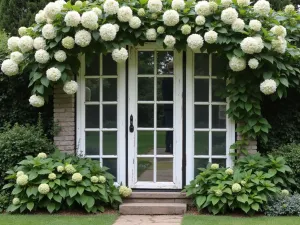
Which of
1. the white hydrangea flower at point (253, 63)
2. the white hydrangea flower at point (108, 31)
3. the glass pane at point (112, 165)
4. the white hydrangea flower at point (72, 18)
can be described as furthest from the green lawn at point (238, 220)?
the white hydrangea flower at point (72, 18)

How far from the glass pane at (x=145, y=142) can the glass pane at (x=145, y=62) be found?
3.05 ft

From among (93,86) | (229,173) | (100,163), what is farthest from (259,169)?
(93,86)

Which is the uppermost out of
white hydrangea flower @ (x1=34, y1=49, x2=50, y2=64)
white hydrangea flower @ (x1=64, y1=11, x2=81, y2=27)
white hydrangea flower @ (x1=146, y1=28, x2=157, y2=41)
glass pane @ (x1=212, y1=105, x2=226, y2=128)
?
white hydrangea flower @ (x1=64, y1=11, x2=81, y2=27)

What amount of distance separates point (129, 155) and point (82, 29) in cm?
199

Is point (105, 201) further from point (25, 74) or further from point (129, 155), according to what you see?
point (25, 74)

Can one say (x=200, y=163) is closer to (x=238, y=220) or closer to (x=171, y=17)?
(x=238, y=220)

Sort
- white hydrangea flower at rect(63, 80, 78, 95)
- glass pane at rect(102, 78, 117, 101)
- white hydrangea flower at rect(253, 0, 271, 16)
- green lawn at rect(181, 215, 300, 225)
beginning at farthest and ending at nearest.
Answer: glass pane at rect(102, 78, 117, 101) < white hydrangea flower at rect(63, 80, 78, 95) < white hydrangea flower at rect(253, 0, 271, 16) < green lawn at rect(181, 215, 300, 225)

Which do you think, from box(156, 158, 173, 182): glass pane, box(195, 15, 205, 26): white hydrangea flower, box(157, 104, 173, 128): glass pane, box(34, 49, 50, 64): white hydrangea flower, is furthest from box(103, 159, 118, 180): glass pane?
box(195, 15, 205, 26): white hydrangea flower

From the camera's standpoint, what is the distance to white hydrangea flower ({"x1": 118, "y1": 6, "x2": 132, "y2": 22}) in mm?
6429

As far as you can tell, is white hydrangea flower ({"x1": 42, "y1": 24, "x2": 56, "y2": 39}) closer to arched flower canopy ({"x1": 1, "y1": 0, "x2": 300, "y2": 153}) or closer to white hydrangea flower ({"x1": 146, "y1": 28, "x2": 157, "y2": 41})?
arched flower canopy ({"x1": 1, "y1": 0, "x2": 300, "y2": 153})

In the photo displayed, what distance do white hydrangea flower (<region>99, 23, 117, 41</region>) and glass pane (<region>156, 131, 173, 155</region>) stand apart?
1.62 m

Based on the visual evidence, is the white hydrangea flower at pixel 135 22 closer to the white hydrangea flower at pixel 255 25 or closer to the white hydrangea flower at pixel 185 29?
the white hydrangea flower at pixel 185 29

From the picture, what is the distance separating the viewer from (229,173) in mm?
6367

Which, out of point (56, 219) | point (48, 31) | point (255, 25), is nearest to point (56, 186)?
point (56, 219)
